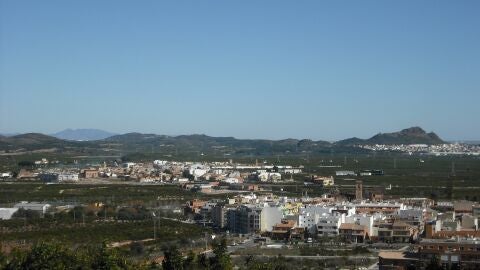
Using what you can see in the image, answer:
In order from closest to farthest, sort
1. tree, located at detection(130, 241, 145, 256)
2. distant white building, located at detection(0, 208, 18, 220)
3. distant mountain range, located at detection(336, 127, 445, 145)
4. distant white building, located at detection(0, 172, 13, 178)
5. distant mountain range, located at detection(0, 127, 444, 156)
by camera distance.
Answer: tree, located at detection(130, 241, 145, 256) < distant white building, located at detection(0, 208, 18, 220) < distant white building, located at detection(0, 172, 13, 178) < distant mountain range, located at detection(0, 127, 444, 156) < distant mountain range, located at detection(336, 127, 445, 145)

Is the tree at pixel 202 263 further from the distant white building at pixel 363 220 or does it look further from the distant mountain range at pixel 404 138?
the distant mountain range at pixel 404 138

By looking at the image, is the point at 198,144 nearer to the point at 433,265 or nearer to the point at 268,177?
the point at 268,177

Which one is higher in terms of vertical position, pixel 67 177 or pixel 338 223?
pixel 67 177

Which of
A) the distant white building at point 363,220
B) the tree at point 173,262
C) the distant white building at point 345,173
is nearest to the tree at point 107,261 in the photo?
the tree at point 173,262

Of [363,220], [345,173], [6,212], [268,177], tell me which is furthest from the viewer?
[345,173]

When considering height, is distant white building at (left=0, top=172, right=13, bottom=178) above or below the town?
above

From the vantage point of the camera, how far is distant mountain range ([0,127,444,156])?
251 ft

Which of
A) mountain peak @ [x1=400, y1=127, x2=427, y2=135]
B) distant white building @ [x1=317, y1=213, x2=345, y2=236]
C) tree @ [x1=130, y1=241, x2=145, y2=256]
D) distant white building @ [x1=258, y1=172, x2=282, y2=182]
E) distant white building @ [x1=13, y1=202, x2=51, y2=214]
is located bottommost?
tree @ [x1=130, y1=241, x2=145, y2=256]

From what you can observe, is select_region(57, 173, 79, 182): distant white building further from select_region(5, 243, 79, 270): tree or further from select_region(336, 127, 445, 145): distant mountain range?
select_region(336, 127, 445, 145): distant mountain range

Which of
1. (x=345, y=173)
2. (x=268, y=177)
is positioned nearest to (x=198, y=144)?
(x=345, y=173)

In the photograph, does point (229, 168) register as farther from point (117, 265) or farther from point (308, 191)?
point (117, 265)

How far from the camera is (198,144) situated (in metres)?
99.5

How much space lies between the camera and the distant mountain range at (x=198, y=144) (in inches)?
3012

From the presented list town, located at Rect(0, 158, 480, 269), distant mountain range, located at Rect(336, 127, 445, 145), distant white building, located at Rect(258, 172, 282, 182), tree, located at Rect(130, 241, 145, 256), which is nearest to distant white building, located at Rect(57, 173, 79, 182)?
Answer: distant white building, located at Rect(258, 172, 282, 182)
